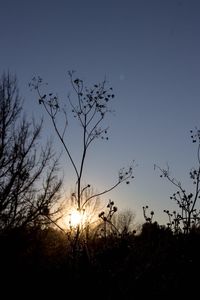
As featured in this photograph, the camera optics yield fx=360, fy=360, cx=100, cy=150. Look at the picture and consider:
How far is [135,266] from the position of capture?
7.37 m

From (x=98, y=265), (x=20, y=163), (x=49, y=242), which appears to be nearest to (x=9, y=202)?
(x=20, y=163)

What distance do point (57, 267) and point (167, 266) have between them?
252cm

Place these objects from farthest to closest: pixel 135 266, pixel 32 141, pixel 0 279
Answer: pixel 32 141 → pixel 0 279 → pixel 135 266

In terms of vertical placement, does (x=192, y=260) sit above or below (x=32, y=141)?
below

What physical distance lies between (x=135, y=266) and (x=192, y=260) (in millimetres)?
1704

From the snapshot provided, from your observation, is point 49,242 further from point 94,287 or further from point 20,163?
point 94,287

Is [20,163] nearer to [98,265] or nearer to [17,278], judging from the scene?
[17,278]

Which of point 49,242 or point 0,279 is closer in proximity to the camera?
point 0,279

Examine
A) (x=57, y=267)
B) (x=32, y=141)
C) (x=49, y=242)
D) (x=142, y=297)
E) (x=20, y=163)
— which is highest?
(x=32, y=141)

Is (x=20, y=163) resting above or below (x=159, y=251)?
above

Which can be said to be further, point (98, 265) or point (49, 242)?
point (49, 242)

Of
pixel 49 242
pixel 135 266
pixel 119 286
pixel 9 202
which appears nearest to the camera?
pixel 119 286

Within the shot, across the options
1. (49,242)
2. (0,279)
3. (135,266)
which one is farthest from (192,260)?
(49,242)

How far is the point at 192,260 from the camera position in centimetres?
831
